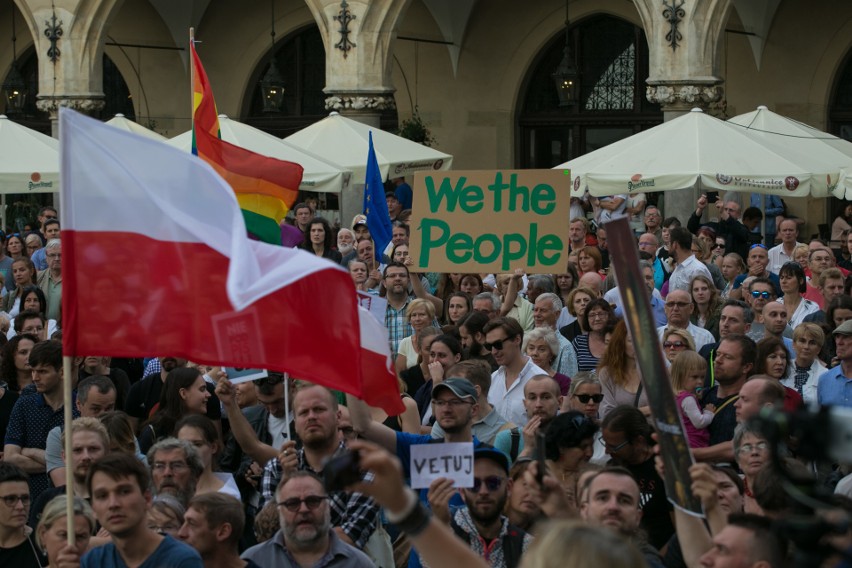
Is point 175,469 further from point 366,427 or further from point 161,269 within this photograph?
point 161,269

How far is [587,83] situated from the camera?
876 inches

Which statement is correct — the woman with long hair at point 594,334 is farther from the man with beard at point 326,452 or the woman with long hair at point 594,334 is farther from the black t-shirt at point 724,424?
the man with beard at point 326,452

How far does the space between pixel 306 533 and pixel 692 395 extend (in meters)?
2.87

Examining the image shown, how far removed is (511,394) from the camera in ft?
26.9

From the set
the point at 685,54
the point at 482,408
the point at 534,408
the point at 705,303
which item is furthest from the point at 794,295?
the point at 685,54

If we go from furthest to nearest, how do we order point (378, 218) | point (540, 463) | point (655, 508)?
point (378, 218)
point (655, 508)
point (540, 463)

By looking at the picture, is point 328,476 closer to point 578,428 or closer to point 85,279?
point 85,279

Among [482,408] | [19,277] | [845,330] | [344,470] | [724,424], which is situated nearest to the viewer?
[344,470]

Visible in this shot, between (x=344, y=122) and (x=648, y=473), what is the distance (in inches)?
471

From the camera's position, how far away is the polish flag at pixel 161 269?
478cm

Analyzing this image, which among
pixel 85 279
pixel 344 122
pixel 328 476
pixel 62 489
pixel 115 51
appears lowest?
pixel 62 489

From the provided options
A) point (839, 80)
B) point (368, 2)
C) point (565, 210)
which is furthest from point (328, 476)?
point (839, 80)

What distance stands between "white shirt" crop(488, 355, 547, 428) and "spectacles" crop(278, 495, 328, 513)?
2859mm

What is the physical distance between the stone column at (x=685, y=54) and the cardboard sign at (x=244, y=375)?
1139cm
